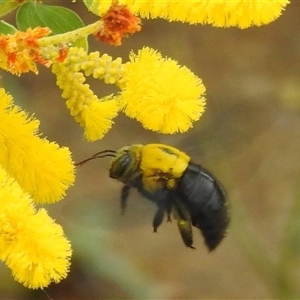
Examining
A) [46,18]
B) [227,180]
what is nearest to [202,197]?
[46,18]

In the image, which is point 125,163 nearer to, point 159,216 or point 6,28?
point 159,216

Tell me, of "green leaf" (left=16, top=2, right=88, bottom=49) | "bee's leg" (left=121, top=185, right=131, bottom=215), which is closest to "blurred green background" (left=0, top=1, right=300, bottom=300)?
"bee's leg" (left=121, top=185, right=131, bottom=215)

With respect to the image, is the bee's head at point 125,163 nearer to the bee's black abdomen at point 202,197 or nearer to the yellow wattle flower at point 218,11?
the bee's black abdomen at point 202,197

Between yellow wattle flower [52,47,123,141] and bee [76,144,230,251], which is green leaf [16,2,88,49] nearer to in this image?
yellow wattle flower [52,47,123,141]

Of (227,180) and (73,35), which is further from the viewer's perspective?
(227,180)

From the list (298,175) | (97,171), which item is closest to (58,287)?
(97,171)

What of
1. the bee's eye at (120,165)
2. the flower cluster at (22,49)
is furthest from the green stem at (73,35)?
the bee's eye at (120,165)
